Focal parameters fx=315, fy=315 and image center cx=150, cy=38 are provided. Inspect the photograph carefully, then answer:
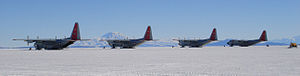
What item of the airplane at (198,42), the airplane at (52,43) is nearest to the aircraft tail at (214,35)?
the airplane at (198,42)

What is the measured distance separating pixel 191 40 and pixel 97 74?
89729mm

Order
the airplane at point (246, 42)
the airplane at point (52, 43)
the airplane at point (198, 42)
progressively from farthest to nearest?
the airplane at point (246, 42), the airplane at point (198, 42), the airplane at point (52, 43)

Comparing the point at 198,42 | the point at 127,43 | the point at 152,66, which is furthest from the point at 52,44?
the point at 152,66

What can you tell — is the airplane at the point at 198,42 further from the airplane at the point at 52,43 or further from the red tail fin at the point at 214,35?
the airplane at the point at 52,43

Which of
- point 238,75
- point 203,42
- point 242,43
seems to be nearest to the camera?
point 238,75

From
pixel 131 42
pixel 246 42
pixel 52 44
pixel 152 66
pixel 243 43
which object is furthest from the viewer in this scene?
pixel 243 43

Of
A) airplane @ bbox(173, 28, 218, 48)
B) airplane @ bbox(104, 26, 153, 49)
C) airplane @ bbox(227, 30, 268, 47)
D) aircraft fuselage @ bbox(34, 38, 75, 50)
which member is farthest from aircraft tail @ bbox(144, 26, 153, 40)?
airplane @ bbox(227, 30, 268, 47)

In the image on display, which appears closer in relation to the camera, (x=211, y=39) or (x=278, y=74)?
(x=278, y=74)

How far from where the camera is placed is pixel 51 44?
241 ft

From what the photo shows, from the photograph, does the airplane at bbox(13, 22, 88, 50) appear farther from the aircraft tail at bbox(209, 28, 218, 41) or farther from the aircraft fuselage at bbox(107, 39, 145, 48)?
the aircraft tail at bbox(209, 28, 218, 41)

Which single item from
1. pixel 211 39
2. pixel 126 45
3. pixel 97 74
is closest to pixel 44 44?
pixel 126 45

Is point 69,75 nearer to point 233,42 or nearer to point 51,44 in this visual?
point 51,44

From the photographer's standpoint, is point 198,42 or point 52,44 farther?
point 198,42

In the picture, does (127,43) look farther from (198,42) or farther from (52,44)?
(198,42)
